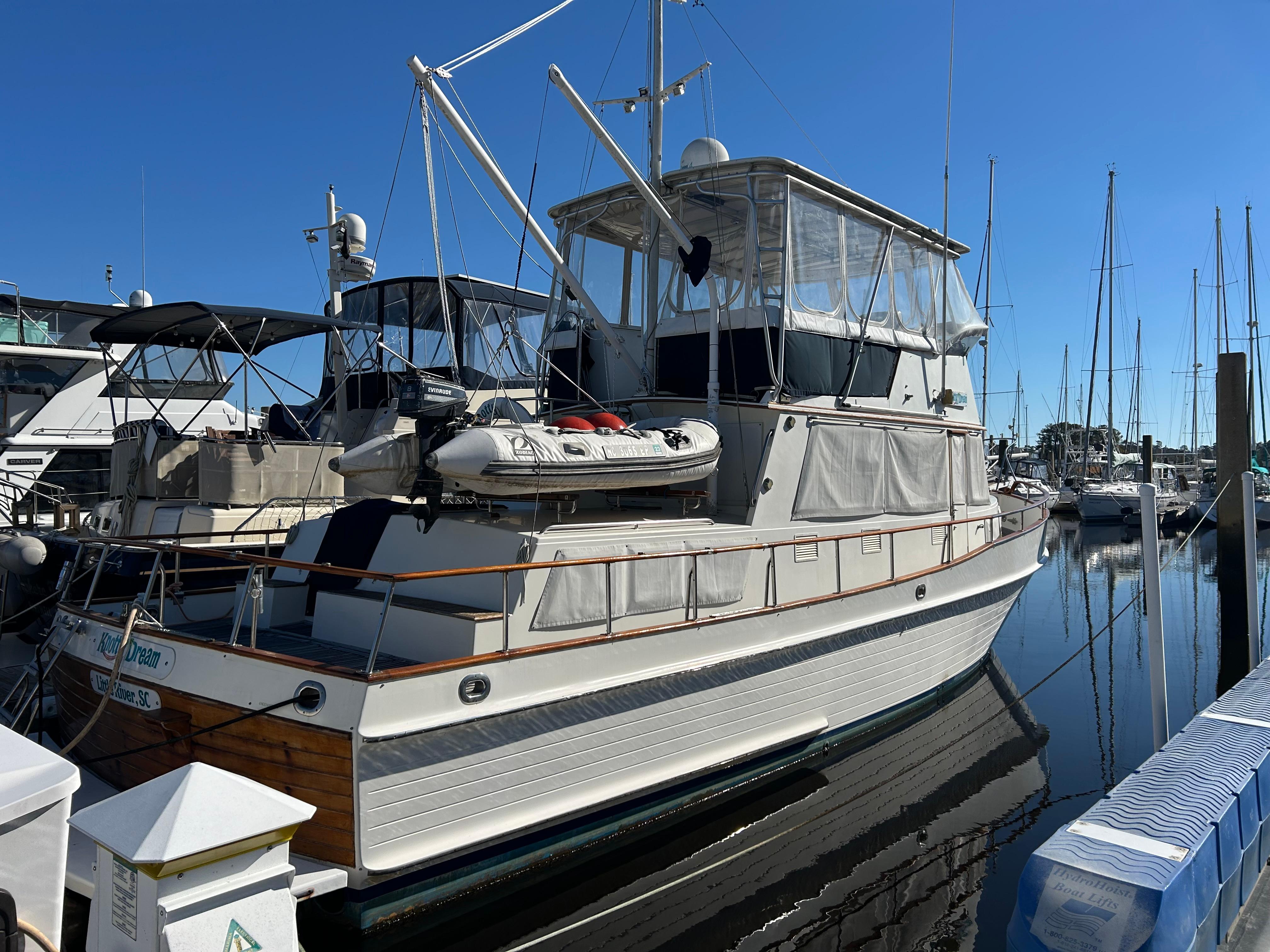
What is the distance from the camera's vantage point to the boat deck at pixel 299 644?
5312mm

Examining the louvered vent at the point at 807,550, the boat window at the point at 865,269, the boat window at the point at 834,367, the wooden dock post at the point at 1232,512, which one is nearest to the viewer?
the louvered vent at the point at 807,550

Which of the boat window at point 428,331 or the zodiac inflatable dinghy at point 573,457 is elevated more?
the boat window at point 428,331

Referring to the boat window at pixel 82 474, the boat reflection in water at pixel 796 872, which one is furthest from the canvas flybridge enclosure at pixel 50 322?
the boat reflection in water at pixel 796 872

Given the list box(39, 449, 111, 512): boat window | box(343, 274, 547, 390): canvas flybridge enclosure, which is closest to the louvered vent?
box(343, 274, 547, 390): canvas flybridge enclosure

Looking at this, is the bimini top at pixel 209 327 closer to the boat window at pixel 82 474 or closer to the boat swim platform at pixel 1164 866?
the boat window at pixel 82 474

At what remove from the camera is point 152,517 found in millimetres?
10211

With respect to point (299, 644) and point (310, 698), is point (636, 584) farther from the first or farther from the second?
point (299, 644)

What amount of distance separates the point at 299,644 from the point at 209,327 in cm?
651

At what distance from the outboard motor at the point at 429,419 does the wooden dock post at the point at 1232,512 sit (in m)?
9.05

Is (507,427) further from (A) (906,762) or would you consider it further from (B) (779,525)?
(A) (906,762)

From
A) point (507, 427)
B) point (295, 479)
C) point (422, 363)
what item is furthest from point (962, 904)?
point (422, 363)

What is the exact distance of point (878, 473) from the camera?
8.80 meters

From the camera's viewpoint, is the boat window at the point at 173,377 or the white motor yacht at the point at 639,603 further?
the boat window at the point at 173,377

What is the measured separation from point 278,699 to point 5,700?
4.42 metres
